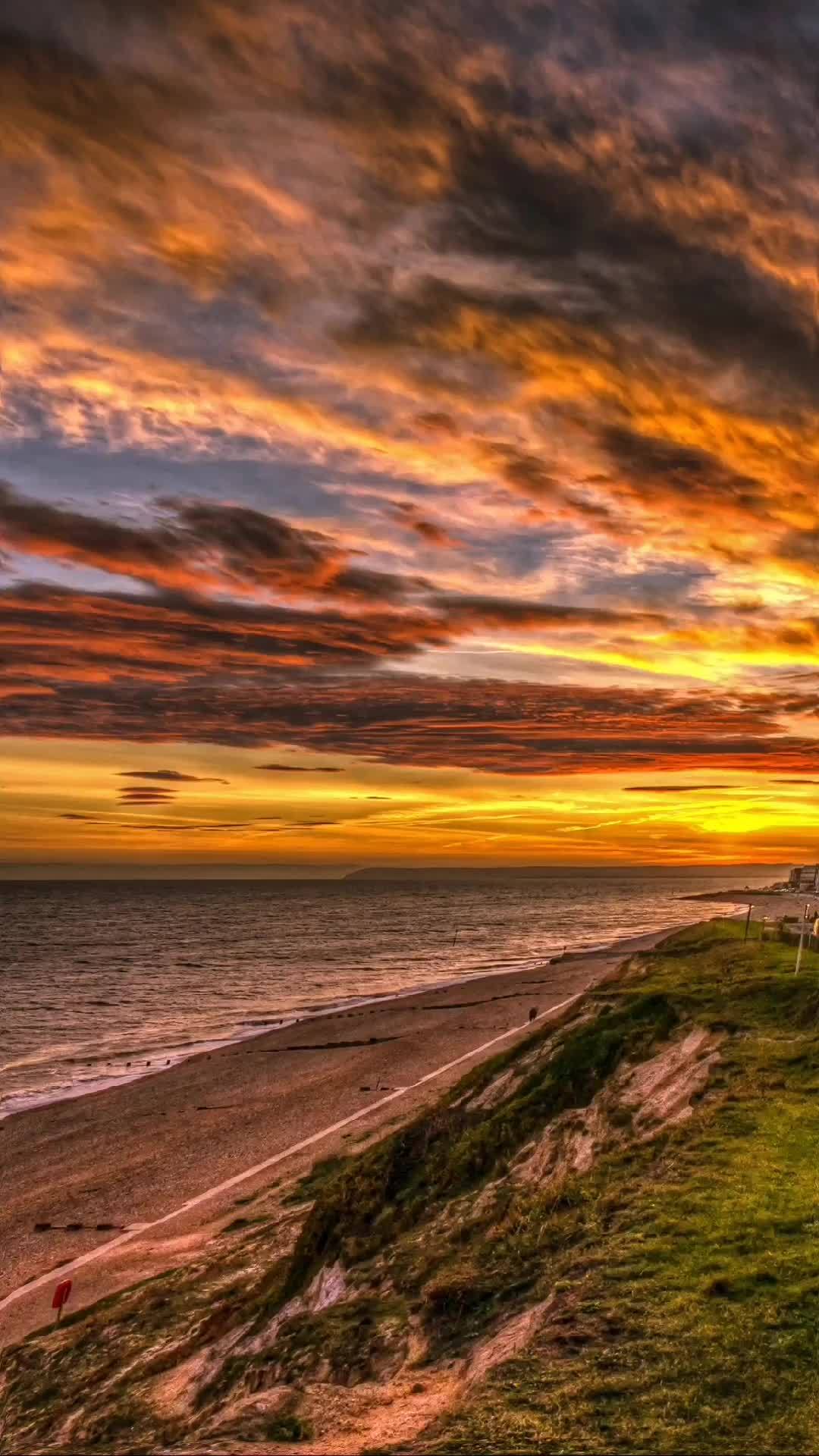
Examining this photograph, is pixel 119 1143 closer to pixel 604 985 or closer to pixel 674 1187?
pixel 604 985

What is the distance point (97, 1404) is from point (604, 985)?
3188 cm

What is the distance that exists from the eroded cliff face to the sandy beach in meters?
4.32

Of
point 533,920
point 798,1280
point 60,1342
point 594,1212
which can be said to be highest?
point 798,1280

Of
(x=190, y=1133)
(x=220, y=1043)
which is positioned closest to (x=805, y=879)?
(x=220, y=1043)

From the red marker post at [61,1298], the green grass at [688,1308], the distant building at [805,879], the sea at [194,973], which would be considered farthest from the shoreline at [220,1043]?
the distant building at [805,879]

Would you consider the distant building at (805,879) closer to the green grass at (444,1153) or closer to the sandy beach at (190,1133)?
the sandy beach at (190,1133)

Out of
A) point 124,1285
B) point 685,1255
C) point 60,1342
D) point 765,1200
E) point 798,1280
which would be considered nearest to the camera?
point 798,1280

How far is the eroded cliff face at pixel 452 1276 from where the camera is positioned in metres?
11.0

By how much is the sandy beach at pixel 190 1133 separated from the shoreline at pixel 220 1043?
0.84 metres

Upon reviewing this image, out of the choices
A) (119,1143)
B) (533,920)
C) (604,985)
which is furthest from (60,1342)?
(533,920)

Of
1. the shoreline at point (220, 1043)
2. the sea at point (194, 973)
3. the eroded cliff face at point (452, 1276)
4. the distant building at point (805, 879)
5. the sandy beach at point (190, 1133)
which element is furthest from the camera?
the distant building at point (805, 879)

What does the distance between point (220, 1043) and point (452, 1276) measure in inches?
1987

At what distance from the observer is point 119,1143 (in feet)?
129

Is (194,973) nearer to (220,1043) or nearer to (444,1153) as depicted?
(220,1043)
